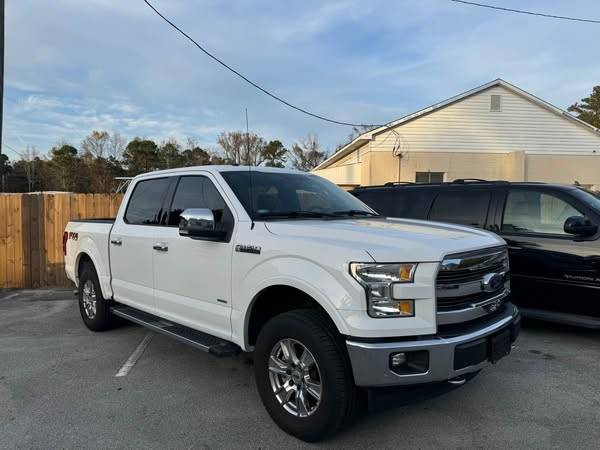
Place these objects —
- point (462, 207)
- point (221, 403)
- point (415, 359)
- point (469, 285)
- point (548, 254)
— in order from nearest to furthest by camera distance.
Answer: point (415, 359) < point (469, 285) < point (221, 403) < point (548, 254) < point (462, 207)

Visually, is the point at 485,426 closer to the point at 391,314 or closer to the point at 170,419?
the point at 391,314

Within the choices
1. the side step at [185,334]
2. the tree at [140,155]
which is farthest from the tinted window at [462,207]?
the tree at [140,155]

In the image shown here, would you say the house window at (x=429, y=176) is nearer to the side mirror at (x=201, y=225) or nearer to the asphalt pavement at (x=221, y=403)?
the asphalt pavement at (x=221, y=403)

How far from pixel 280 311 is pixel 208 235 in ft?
2.64

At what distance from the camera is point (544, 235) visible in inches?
221

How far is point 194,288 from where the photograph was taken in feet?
13.5

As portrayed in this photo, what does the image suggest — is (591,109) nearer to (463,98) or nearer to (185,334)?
(463,98)

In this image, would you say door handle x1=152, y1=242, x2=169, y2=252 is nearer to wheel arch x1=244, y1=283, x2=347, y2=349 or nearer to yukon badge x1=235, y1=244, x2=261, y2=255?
yukon badge x1=235, y1=244, x2=261, y2=255

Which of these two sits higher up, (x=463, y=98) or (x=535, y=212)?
(x=463, y=98)

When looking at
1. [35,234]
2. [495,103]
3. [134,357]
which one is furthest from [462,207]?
[495,103]

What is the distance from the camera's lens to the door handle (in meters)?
4.43

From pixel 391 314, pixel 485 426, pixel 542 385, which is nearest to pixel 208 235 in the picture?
pixel 391 314

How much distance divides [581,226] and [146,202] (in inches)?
182

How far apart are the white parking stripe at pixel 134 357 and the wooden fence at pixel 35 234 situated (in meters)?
4.58
